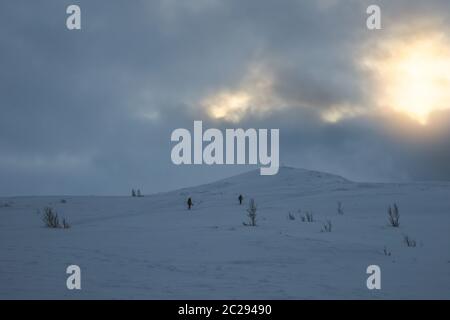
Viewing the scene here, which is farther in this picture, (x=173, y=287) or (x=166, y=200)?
(x=166, y=200)

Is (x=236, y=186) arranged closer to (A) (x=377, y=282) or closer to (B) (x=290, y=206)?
(B) (x=290, y=206)

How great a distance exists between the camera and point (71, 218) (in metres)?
21.6

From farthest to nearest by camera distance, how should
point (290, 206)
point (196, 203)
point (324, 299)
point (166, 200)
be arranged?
point (166, 200)
point (196, 203)
point (290, 206)
point (324, 299)

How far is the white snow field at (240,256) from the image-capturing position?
7.19 metres

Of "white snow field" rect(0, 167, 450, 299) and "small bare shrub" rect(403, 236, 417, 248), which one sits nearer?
"white snow field" rect(0, 167, 450, 299)

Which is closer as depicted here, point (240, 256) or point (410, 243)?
point (240, 256)

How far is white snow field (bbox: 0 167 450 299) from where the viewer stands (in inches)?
283

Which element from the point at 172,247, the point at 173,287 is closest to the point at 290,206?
the point at 172,247

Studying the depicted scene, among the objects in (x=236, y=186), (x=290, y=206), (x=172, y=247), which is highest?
(x=236, y=186)

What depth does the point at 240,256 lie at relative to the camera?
9867 mm

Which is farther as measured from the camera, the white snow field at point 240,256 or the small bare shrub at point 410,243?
the small bare shrub at point 410,243

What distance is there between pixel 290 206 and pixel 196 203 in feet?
21.1

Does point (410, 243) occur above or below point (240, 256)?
above
